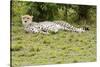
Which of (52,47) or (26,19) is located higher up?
(26,19)

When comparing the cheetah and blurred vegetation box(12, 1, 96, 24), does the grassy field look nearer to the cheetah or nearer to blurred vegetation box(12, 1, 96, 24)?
the cheetah

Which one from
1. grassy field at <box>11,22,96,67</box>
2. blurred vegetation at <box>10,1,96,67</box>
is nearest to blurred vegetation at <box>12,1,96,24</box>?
blurred vegetation at <box>10,1,96,67</box>

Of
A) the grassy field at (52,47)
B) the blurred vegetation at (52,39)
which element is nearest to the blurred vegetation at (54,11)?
the blurred vegetation at (52,39)

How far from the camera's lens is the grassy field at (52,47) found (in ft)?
8.71

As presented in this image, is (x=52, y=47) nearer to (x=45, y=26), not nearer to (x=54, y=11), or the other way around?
(x=45, y=26)

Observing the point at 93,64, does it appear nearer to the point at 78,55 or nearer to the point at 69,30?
the point at 78,55

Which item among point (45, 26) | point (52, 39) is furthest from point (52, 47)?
point (45, 26)

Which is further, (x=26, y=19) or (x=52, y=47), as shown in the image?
(x=52, y=47)

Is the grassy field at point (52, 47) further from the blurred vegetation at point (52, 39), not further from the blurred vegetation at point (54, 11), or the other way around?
the blurred vegetation at point (54, 11)

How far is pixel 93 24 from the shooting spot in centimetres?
305

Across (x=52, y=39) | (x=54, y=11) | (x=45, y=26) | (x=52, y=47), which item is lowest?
(x=52, y=47)

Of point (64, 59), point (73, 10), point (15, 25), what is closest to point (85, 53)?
point (64, 59)

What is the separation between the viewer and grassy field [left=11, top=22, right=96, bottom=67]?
2.66m

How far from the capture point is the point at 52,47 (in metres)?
2.82
